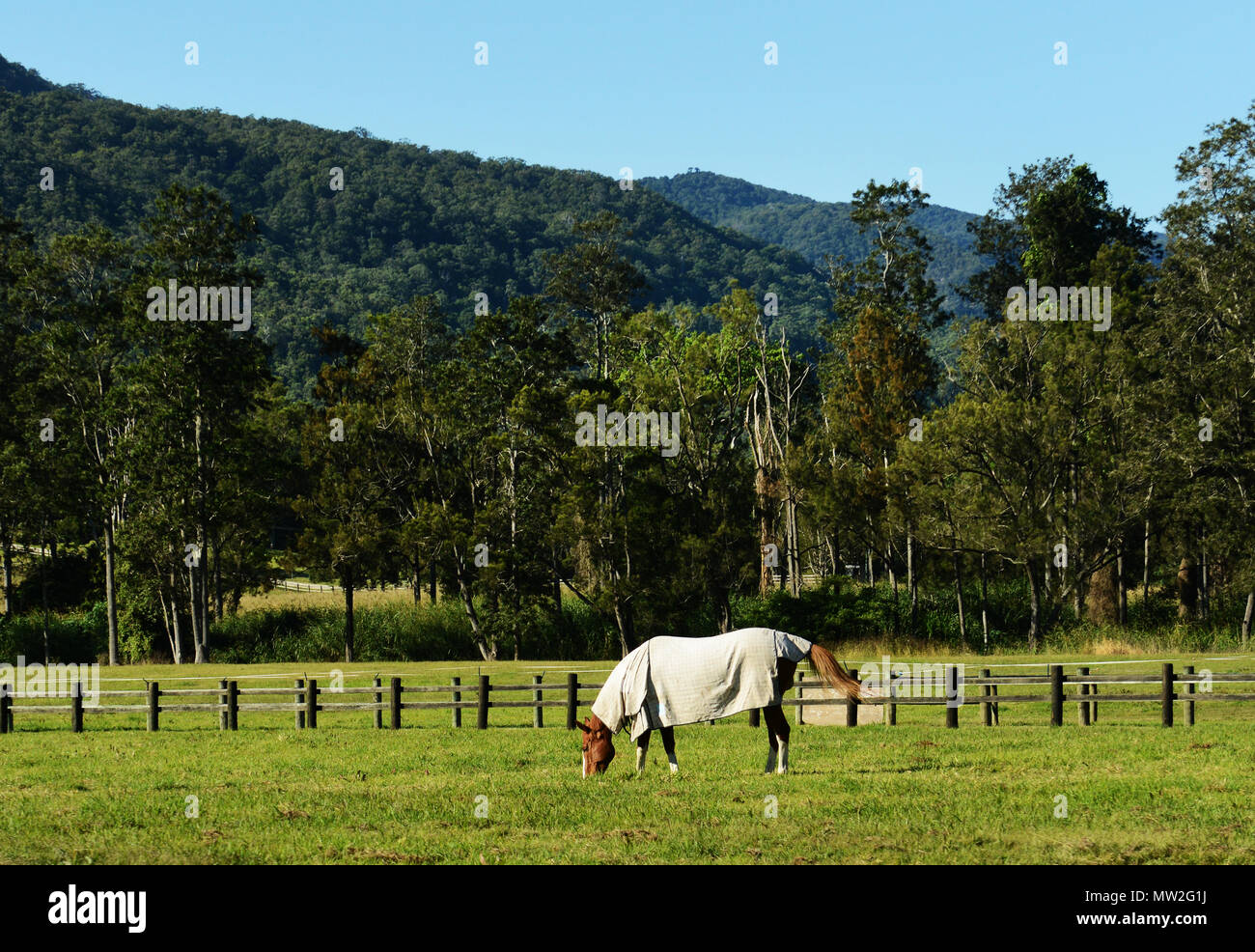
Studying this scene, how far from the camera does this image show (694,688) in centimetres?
1702

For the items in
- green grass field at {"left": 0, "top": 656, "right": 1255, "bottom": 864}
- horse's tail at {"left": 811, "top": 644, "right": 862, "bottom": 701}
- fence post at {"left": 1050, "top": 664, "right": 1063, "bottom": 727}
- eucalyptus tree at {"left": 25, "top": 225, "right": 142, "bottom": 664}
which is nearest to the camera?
green grass field at {"left": 0, "top": 656, "right": 1255, "bottom": 864}

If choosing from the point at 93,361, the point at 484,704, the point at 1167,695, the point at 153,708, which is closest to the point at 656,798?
the point at 484,704

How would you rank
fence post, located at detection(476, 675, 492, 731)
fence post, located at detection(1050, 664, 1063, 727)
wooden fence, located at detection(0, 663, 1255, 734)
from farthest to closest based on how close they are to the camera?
fence post, located at detection(476, 675, 492, 731), fence post, located at detection(1050, 664, 1063, 727), wooden fence, located at detection(0, 663, 1255, 734)

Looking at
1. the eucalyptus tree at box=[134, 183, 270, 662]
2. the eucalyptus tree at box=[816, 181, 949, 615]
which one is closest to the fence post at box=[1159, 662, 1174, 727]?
the eucalyptus tree at box=[816, 181, 949, 615]

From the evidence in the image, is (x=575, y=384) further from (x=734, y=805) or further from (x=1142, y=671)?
(x=734, y=805)

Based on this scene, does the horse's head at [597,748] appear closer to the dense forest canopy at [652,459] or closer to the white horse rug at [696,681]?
the white horse rug at [696,681]

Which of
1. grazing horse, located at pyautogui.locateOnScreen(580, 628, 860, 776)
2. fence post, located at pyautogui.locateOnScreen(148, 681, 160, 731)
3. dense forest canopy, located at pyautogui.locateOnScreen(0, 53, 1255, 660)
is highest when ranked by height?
dense forest canopy, located at pyautogui.locateOnScreen(0, 53, 1255, 660)

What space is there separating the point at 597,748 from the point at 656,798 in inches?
110

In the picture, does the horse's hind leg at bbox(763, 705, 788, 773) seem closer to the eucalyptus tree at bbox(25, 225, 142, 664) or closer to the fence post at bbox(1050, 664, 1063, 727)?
the fence post at bbox(1050, 664, 1063, 727)

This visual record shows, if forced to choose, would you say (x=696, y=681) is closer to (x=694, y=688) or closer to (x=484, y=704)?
(x=694, y=688)

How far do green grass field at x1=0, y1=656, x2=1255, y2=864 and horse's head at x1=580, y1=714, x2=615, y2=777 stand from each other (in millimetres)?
223

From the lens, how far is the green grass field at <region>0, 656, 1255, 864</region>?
1174 centimetres
